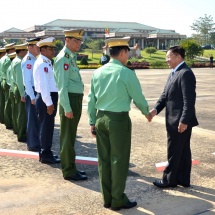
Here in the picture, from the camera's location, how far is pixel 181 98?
4.11 meters

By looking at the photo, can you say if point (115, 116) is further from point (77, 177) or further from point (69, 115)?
point (77, 177)

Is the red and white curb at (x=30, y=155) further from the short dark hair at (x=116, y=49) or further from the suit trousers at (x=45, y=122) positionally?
the short dark hair at (x=116, y=49)

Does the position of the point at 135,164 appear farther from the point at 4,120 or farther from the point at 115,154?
the point at 4,120

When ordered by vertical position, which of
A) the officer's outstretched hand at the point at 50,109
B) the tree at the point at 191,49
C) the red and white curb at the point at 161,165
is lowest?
the red and white curb at the point at 161,165

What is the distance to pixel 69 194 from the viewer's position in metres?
4.10

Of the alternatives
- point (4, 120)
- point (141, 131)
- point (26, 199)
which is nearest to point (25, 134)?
point (4, 120)

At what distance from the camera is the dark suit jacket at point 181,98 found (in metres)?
3.98


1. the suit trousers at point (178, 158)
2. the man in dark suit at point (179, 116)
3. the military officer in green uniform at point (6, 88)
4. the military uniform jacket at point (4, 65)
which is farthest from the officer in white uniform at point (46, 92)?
the military officer in green uniform at point (6, 88)

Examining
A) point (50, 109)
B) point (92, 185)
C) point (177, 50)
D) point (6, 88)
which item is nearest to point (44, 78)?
point (50, 109)

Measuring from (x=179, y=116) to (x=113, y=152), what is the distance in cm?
99

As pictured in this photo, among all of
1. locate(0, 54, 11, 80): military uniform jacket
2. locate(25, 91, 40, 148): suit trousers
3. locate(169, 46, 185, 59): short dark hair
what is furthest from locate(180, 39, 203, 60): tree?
locate(169, 46, 185, 59): short dark hair

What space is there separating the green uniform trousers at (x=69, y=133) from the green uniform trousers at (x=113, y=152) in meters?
0.84

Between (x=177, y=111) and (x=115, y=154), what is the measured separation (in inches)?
39.6

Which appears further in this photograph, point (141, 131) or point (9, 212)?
point (141, 131)
